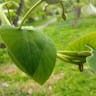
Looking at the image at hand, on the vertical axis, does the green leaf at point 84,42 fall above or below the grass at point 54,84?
above

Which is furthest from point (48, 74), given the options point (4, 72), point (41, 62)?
point (4, 72)

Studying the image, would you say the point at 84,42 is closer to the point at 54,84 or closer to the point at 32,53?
the point at 32,53

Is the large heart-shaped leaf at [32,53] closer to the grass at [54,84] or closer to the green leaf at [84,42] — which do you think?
the green leaf at [84,42]

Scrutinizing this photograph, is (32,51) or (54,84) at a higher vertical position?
(32,51)

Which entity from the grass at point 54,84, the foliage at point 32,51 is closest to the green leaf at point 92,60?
the foliage at point 32,51

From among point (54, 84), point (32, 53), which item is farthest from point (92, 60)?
point (54, 84)

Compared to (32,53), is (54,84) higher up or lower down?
lower down

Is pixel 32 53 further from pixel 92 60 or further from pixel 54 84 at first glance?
pixel 54 84

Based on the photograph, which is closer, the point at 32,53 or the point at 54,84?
the point at 32,53

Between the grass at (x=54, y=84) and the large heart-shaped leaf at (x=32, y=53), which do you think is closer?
the large heart-shaped leaf at (x=32, y=53)
